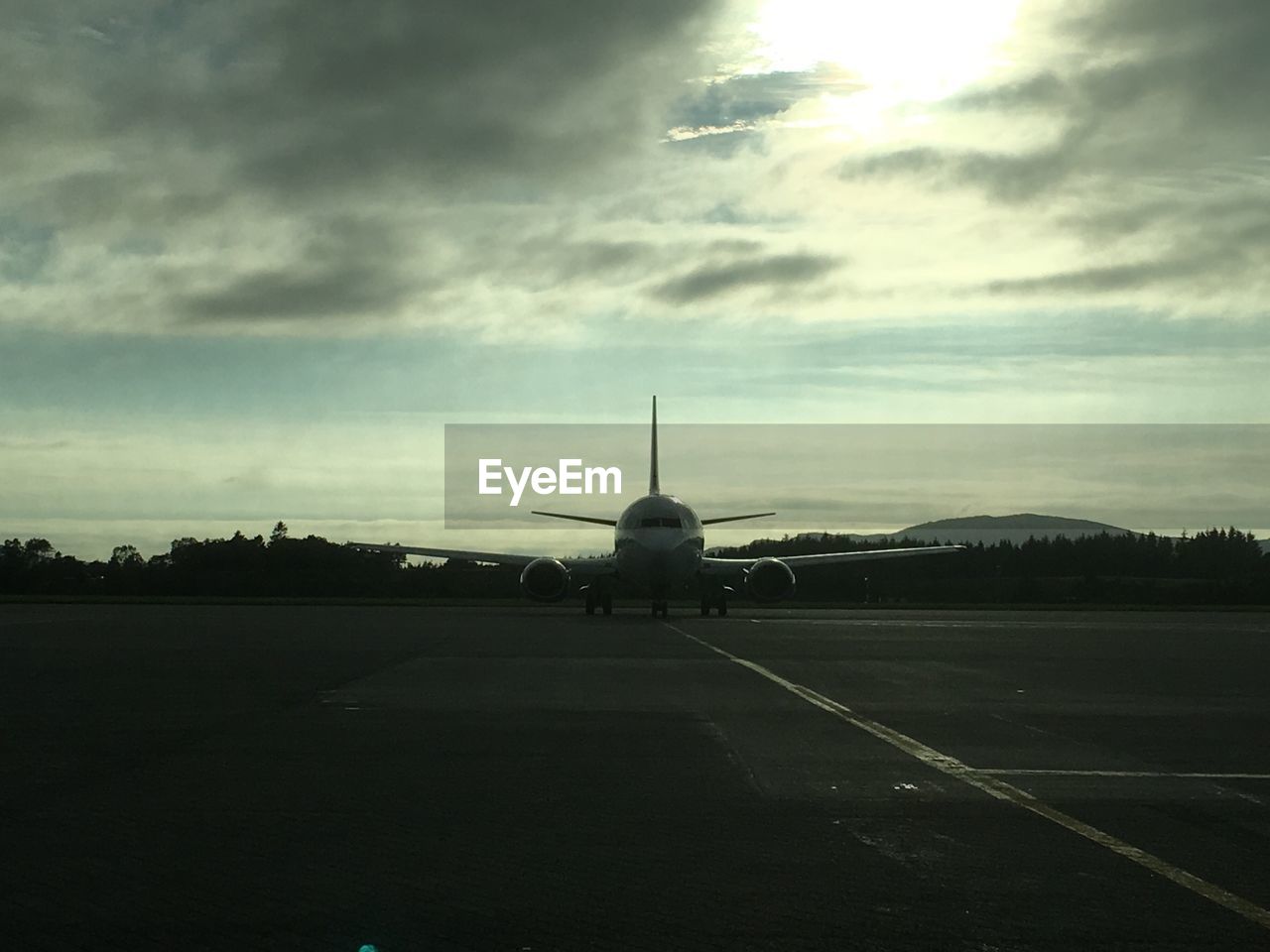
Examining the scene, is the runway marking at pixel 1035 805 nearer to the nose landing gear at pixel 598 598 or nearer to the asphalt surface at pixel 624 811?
the asphalt surface at pixel 624 811

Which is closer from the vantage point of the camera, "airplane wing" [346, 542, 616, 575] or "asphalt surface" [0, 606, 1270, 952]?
"asphalt surface" [0, 606, 1270, 952]

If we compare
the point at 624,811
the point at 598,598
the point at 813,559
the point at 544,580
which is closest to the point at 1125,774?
the point at 624,811

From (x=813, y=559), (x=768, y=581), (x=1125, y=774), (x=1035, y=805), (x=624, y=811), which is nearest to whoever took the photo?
(x=624, y=811)

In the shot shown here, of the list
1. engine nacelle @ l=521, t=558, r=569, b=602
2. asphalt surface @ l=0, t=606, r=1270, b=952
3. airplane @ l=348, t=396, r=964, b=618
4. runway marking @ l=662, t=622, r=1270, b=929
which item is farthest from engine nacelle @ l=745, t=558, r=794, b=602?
runway marking @ l=662, t=622, r=1270, b=929

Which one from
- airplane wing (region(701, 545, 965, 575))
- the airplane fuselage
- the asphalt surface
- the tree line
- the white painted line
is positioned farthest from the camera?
the tree line

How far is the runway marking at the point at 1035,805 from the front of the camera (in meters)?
5.95

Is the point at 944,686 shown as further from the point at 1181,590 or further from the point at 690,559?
the point at 1181,590

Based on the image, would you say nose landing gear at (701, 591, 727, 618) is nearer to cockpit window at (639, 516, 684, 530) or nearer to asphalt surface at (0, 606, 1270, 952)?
cockpit window at (639, 516, 684, 530)

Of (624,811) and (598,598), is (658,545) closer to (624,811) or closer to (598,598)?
(598,598)

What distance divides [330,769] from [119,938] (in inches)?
173

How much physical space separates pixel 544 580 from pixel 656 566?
5495 millimetres

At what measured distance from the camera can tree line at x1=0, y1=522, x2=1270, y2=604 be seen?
78.6 meters

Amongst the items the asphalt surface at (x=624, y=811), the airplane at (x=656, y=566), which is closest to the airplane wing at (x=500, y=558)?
the airplane at (x=656, y=566)

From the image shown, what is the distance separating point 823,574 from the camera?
9662cm
